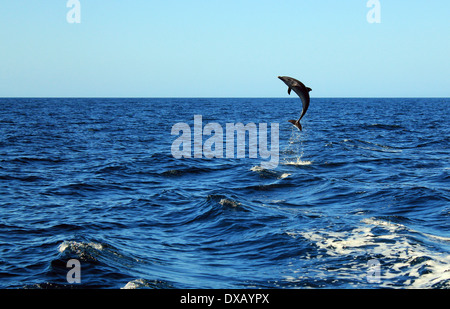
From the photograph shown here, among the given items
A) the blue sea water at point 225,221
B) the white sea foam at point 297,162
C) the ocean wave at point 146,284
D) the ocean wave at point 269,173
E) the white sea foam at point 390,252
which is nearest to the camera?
the ocean wave at point 146,284

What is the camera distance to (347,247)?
43.0ft

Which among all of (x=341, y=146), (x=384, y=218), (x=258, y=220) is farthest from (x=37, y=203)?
(x=341, y=146)

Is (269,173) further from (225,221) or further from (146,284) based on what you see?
(146,284)

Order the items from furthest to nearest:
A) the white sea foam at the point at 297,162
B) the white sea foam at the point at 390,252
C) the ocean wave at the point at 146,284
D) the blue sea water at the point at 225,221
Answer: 1. the white sea foam at the point at 297,162
2. the blue sea water at the point at 225,221
3. the white sea foam at the point at 390,252
4. the ocean wave at the point at 146,284

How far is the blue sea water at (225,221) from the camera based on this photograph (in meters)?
11.4

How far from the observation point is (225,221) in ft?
52.2

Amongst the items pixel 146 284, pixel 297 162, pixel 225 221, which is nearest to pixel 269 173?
pixel 297 162

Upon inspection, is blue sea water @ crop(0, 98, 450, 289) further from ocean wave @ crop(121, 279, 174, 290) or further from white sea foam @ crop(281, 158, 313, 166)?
white sea foam @ crop(281, 158, 313, 166)

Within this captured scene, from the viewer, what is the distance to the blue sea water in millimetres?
11352

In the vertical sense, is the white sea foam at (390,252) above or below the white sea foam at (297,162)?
below

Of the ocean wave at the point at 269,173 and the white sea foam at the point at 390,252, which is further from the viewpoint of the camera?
the ocean wave at the point at 269,173

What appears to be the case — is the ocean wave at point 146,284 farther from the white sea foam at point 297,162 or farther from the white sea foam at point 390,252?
the white sea foam at point 297,162

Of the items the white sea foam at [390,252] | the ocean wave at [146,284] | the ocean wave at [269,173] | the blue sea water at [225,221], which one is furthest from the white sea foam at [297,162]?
the ocean wave at [146,284]

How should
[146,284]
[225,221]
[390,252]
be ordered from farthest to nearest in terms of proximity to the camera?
[225,221], [390,252], [146,284]
